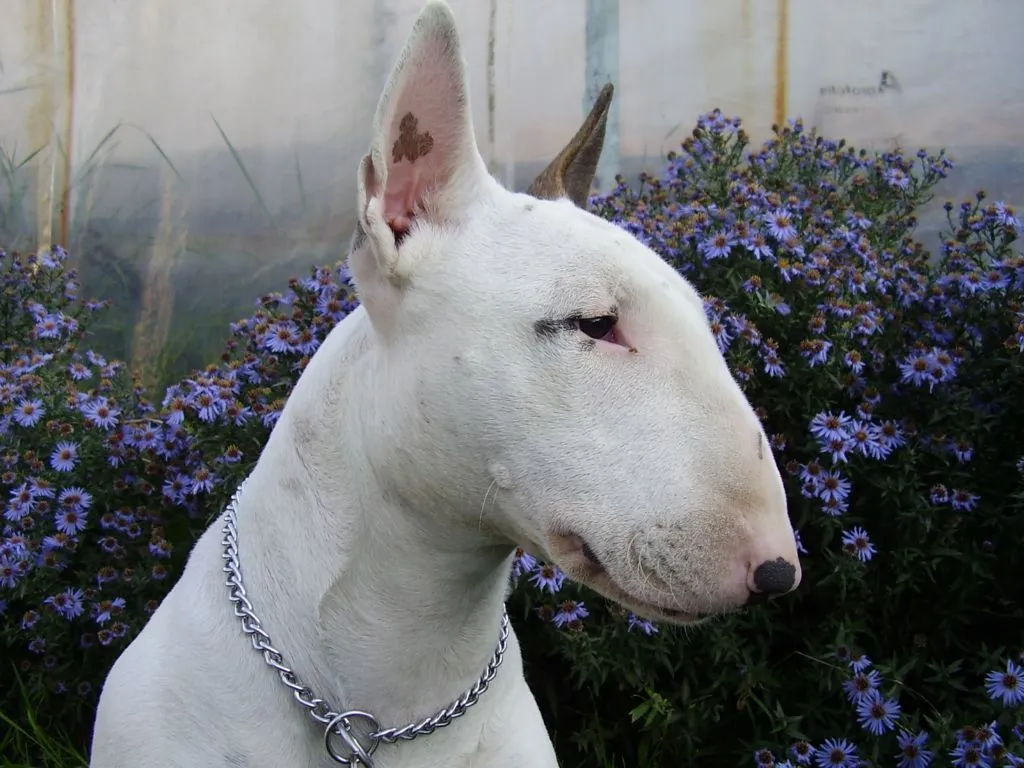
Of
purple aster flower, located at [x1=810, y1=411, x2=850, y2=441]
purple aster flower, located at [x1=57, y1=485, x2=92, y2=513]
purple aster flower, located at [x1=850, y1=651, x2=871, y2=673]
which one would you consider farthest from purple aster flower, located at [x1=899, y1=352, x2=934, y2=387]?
purple aster flower, located at [x1=57, y1=485, x2=92, y2=513]

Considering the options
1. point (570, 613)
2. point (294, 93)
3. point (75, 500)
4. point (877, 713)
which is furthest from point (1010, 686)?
point (294, 93)

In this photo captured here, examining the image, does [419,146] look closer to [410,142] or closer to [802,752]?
[410,142]

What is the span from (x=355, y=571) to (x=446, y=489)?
238mm

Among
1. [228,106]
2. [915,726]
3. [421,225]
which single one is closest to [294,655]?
[421,225]

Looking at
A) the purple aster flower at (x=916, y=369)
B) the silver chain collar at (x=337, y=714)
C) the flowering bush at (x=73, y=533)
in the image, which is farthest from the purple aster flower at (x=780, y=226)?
the flowering bush at (x=73, y=533)

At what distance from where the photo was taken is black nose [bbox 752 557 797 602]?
130cm

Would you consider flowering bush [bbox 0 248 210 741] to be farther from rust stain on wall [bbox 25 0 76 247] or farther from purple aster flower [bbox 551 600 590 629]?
rust stain on wall [bbox 25 0 76 247]

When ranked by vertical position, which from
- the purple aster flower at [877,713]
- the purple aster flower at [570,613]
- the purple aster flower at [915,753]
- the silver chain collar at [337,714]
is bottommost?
the purple aster flower at [915,753]

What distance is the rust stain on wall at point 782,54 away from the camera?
4531 millimetres

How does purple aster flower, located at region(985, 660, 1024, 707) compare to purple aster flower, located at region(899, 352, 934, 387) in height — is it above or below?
below

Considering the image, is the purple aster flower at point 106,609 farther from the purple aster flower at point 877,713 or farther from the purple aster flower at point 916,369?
the purple aster flower at point 916,369

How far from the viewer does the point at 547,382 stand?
4.66ft

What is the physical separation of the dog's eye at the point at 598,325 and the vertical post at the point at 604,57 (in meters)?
3.28

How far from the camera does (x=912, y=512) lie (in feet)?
8.75
